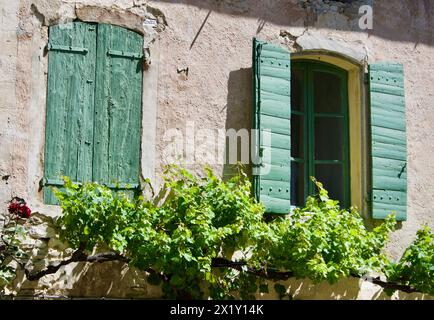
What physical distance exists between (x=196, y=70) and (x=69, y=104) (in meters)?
1.20

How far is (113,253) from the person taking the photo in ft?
26.7

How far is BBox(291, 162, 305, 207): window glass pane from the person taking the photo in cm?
929

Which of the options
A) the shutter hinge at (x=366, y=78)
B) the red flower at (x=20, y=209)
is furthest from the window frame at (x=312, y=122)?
the red flower at (x=20, y=209)

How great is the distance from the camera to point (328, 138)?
956 centimetres

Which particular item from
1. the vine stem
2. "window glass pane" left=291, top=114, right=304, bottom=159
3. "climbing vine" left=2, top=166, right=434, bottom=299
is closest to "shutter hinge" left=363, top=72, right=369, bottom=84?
"window glass pane" left=291, top=114, right=304, bottom=159

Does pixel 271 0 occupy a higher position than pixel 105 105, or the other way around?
pixel 271 0

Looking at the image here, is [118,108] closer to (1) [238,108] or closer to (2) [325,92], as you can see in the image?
(1) [238,108]

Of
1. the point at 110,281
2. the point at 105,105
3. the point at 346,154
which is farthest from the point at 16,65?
the point at 346,154

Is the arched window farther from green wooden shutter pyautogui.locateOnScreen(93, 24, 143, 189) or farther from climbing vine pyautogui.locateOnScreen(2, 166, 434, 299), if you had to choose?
green wooden shutter pyautogui.locateOnScreen(93, 24, 143, 189)

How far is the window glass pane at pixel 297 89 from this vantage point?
9438 mm

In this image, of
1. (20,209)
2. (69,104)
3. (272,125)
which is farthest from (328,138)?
(20,209)

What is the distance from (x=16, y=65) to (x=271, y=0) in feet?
8.07

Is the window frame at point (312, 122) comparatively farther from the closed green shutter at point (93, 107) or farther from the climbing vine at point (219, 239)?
the closed green shutter at point (93, 107)
